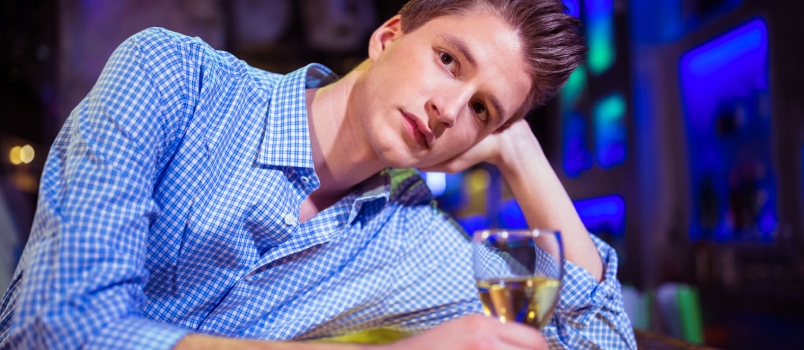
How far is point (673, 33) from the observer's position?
12.2 feet

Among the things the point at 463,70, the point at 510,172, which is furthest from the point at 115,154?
the point at 510,172

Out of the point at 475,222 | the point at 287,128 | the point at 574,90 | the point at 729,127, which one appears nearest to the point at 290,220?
the point at 287,128

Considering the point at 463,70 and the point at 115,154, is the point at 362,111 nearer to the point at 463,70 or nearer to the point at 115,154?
the point at 463,70

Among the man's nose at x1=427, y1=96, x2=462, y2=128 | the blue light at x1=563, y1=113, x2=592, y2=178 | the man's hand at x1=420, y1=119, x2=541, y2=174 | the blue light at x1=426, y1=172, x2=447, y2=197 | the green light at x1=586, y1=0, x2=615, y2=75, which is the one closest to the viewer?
the man's nose at x1=427, y1=96, x2=462, y2=128

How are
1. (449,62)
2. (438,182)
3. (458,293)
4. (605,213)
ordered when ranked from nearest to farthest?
(449,62)
(458,293)
(605,213)
(438,182)

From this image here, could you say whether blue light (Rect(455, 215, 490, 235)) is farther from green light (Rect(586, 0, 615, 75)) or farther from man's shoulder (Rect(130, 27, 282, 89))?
man's shoulder (Rect(130, 27, 282, 89))

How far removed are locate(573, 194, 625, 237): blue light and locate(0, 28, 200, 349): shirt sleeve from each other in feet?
11.6

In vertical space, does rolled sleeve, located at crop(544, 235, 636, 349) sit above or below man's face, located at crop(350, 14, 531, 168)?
below

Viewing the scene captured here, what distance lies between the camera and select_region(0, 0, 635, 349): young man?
2.74 ft

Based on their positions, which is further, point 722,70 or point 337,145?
point 722,70

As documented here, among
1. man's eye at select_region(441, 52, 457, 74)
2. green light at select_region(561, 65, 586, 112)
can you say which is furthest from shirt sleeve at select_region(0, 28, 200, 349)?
green light at select_region(561, 65, 586, 112)

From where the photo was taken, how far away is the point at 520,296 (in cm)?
75

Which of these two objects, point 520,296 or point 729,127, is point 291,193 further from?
point 729,127

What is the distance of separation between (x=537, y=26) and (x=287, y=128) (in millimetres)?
586
